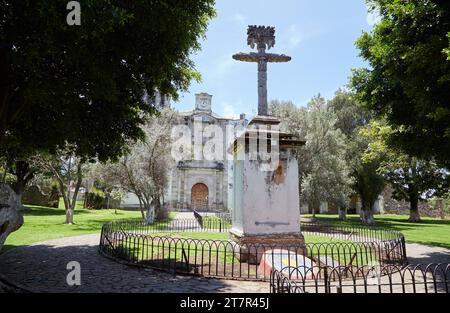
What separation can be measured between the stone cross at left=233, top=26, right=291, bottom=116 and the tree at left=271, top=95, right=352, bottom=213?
14185 millimetres

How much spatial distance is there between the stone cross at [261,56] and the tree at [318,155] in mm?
14185

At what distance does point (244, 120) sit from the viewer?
4325 cm

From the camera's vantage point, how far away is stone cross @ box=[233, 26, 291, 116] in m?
9.98

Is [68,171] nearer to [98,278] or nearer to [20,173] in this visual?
[20,173]

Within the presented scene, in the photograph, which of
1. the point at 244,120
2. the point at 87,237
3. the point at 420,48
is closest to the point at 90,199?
the point at 244,120

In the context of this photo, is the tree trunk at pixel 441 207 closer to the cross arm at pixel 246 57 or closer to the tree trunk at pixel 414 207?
the tree trunk at pixel 414 207

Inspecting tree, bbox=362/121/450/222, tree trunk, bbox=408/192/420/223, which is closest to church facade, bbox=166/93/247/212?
tree, bbox=362/121/450/222

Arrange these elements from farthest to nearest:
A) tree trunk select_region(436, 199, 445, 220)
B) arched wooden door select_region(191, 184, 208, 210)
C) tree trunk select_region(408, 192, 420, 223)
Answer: tree trunk select_region(436, 199, 445, 220) → arched wooden door select_region(191, 184, 208, 210) → tree trunk select_region(408, 192, 420, 223)

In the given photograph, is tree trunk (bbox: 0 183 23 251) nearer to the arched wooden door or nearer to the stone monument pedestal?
the stone monument pedestal

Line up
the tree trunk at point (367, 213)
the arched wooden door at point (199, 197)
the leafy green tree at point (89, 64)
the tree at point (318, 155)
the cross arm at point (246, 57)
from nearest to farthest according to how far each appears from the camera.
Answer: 1. the leafy green tree at point (89, 64)
2. the cross arm at point (246, 57)
3. the tree at point (318, 155)
4. the tree trunk at point (367, 213)
5. the arched wooden door at point (199, 197)

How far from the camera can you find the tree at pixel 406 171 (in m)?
16.0

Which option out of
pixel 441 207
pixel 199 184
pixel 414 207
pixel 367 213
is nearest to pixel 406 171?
pixel 414 207

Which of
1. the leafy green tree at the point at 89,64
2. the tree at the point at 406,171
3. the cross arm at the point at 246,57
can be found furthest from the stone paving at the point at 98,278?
the tree at the point at 406,171

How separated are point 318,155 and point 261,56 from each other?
15.6 meters
